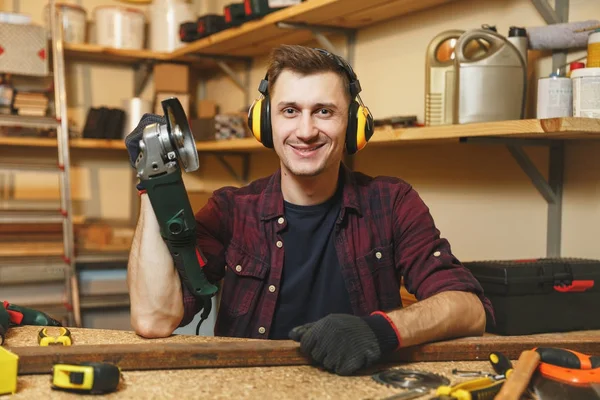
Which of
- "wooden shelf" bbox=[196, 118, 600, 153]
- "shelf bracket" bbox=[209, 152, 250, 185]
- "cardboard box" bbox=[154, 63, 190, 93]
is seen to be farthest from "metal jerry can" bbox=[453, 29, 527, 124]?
"cardboard box" bbox=[154, 63, 190, 93]

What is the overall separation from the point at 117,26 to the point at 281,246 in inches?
104

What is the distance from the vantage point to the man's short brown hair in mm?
1752

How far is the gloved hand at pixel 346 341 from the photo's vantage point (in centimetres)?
114


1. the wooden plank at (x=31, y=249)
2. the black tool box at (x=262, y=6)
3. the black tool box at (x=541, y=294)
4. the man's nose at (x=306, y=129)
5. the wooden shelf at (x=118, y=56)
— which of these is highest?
the black tool box at (x=262, y=6)

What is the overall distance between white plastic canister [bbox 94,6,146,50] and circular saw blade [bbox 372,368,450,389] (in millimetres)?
3279

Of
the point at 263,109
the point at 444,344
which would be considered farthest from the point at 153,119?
the point at 444,344

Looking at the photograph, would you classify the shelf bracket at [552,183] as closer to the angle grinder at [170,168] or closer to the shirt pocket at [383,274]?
the shirt pocket at [383,274]

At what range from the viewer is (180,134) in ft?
4.54

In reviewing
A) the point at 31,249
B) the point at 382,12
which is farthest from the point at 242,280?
the point at 31,249

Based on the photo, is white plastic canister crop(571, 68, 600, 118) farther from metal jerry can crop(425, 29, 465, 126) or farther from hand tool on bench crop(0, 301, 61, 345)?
hand tool on bench crop(0, 301, 61, 345)

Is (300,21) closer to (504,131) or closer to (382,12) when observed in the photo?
(382,12)

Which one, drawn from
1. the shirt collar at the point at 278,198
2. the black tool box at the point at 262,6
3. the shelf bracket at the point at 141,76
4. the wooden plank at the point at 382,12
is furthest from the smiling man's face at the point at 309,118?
the shelf bracket at the point at 141,76

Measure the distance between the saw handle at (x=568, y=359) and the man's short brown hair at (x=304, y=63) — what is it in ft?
2.90

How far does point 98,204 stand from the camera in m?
4.23
